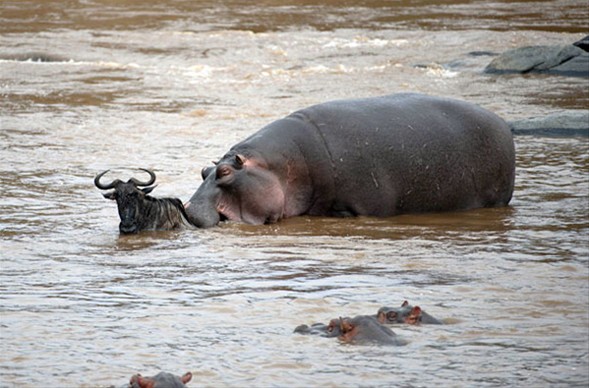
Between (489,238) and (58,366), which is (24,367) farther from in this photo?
(489,238)

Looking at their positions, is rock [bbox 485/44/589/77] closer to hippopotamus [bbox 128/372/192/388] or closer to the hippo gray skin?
the hippo gray skin

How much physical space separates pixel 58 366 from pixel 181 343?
628 millimetres

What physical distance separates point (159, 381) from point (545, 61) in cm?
1595

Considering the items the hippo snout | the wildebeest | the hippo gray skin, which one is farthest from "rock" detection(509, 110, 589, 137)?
the wildebeest

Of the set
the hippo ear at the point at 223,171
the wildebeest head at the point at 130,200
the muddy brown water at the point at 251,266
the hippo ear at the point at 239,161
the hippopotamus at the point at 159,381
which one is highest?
the hippo ear at the point at 239,161

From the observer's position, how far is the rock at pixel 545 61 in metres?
20.1

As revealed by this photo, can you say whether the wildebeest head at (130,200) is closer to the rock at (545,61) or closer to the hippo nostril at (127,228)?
the hippo nostril at (127,228)

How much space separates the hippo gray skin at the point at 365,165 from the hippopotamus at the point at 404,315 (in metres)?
2.85

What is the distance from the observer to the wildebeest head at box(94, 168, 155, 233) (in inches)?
348

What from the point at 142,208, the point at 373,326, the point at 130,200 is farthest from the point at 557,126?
the point at 373,326

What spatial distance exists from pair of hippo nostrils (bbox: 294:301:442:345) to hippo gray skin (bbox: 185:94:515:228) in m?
2.82

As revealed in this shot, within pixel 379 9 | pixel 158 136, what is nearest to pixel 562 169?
Result: pixel 158 136

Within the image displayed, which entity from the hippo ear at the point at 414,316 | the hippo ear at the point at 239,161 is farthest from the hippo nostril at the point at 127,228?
the hippo ear at the point at 414,316

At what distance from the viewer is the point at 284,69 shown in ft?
70.0
